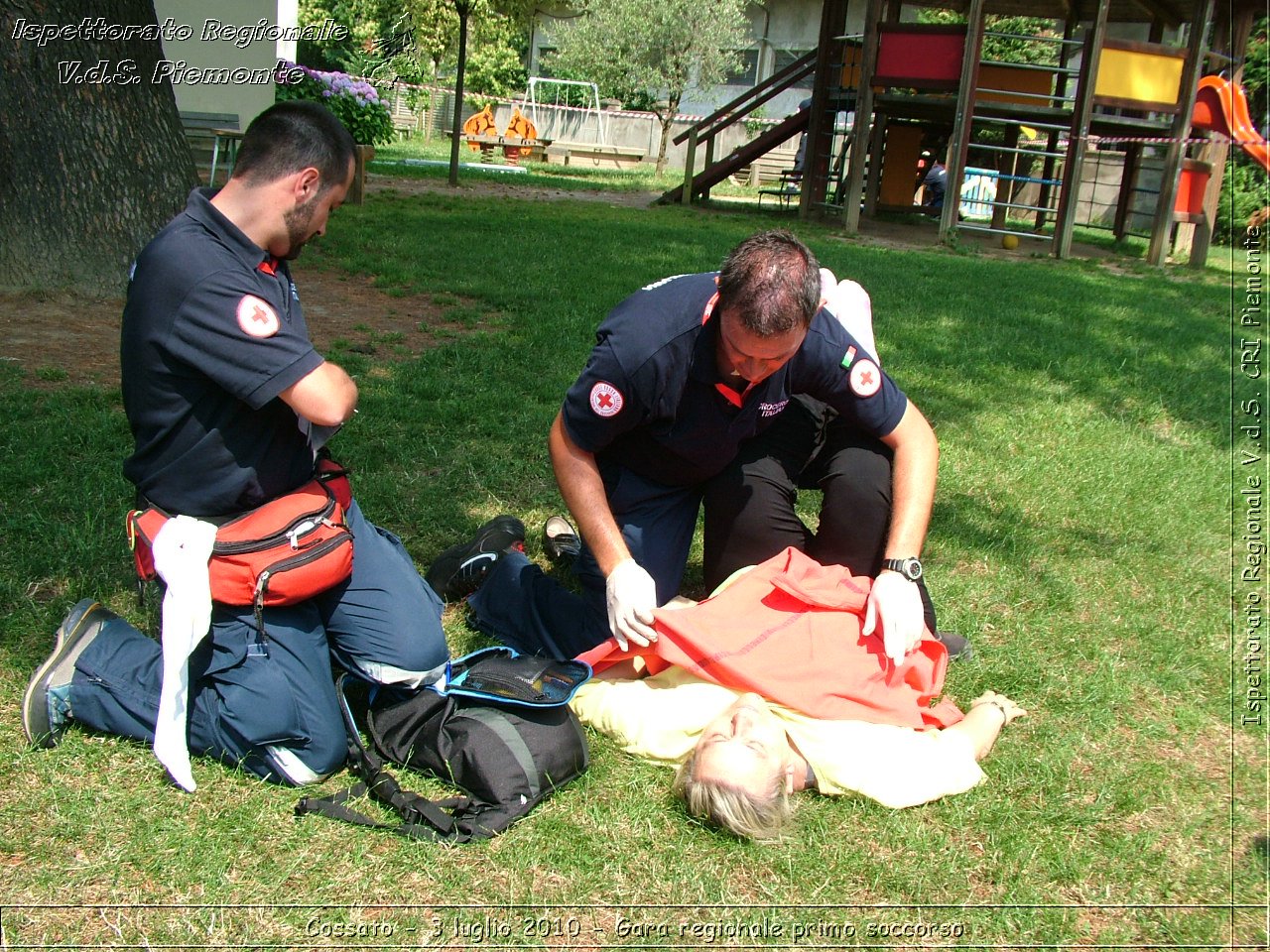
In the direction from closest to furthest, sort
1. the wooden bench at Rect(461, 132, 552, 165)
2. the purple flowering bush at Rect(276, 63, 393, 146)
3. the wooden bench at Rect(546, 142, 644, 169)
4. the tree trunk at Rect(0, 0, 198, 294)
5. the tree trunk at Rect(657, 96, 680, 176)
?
the tree trunk at Rect(0, 0, 198, 294)
the purple flowering bush at Rect(276, 63, 393, 146)
the tree trunk at Rect(657, 96, 680, 176)
the wooden bench at Rect(461, 132, 552, 165)
the wooden bench at Rect(546, 142, 644, 169)

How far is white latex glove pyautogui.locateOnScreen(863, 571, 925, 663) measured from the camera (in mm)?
2824

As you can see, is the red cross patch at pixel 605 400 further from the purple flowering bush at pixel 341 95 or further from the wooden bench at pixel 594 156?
the wooden bench at pixel 594 156

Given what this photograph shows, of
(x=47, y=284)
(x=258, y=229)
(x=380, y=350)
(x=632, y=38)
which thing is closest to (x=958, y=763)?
(x=258, y=229)

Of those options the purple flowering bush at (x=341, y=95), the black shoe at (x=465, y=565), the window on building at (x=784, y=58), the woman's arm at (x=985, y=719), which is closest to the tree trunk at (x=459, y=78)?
the purple flowering bush at (x=341, y=95)

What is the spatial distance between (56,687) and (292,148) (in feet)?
4.51

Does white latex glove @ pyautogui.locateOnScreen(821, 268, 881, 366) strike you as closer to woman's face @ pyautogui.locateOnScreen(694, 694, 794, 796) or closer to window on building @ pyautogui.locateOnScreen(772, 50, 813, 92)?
woman's face @ pyautogui.locateOnScreen(694, 694, 794, 796)

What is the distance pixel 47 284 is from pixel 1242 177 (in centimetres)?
1552

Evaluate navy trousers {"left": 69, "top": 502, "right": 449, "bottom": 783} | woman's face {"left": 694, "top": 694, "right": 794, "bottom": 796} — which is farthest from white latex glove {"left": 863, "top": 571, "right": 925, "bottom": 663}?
navy trousers {"left": 69, "top": 502, "right": 449, "bottom": 783}

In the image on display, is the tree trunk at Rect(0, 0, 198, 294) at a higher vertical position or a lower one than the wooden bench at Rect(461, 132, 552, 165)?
lower

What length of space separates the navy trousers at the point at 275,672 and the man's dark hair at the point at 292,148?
38.2 inches

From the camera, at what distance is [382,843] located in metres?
2.37

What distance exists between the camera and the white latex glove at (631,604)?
276cm

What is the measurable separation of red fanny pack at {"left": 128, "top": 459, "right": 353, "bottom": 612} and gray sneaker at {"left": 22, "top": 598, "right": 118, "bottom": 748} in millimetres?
301

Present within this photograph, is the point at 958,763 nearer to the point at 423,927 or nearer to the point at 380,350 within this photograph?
the point at 423,927
